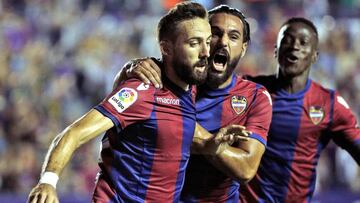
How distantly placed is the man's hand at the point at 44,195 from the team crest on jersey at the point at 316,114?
99.5 inches

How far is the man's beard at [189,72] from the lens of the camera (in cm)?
412

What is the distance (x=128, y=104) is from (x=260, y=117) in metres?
1.08

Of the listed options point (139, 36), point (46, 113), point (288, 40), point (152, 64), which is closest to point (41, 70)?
point (46, 113)

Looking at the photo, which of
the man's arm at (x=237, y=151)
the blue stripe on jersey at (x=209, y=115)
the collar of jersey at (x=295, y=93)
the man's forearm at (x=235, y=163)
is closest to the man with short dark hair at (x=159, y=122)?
A: the man's arm at (x=237, y=151)

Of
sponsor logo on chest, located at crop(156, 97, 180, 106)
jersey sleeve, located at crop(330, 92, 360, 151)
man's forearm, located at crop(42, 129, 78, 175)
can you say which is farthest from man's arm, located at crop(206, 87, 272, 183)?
man's forearm, located at crop(42, 129, 78, 175)

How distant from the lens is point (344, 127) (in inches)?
212

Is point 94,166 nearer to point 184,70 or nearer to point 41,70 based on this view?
point 41,70

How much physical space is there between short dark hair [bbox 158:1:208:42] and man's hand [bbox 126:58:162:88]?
161 mm

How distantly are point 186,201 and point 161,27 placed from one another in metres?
1.10

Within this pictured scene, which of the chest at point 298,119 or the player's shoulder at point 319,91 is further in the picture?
the player's shoulder at point 319,91

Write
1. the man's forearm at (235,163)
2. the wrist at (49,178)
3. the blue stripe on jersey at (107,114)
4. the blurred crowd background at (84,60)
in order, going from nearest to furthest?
the wrist at (49,178), the blue stripe on jersey at (107,114), the man's forearm at (235,163), the blurred crowd background at (84,60)

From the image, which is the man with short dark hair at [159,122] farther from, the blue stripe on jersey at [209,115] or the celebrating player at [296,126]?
the celebrating player at [296,126]

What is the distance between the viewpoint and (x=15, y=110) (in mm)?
9180

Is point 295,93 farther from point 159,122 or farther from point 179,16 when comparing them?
point 159,122
